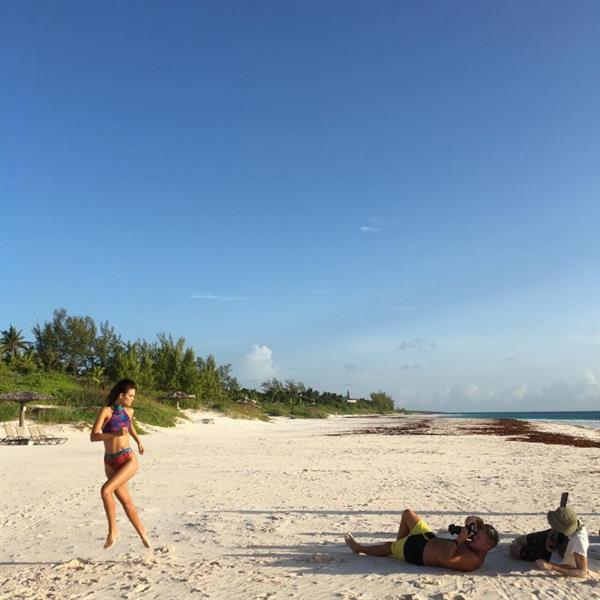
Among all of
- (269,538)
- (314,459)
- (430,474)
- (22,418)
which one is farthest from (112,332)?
(269,538)

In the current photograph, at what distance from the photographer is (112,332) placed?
6862cm

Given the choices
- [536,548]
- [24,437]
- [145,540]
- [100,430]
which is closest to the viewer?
[536,548]

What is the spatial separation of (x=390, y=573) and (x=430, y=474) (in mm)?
7958

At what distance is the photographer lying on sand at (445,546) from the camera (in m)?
5.38

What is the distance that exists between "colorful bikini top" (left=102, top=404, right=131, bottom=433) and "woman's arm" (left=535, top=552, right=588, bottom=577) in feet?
15.0

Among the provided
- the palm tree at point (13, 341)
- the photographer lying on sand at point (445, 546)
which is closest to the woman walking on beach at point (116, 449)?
the photographer lying on sand at point (445, 546)

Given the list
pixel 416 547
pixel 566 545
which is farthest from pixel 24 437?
pixel 566 545

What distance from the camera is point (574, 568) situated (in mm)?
5230

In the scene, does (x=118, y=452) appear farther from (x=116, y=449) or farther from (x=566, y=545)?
(x=566, y=545)

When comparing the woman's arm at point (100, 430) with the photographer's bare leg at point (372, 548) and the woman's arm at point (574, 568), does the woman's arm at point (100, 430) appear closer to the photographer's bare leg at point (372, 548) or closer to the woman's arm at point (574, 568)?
the photographer's bare leg at point (372, 548)

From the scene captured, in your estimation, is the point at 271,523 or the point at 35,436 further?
the point at 35,436

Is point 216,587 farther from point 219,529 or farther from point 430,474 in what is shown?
point 430,474

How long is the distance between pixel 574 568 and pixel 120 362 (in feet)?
139

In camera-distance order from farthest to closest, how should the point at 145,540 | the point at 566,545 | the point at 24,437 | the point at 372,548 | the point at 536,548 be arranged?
the point at 24,437, the point at 145,540, the point at 372,548, the point at 536,548, the point at 566,545
